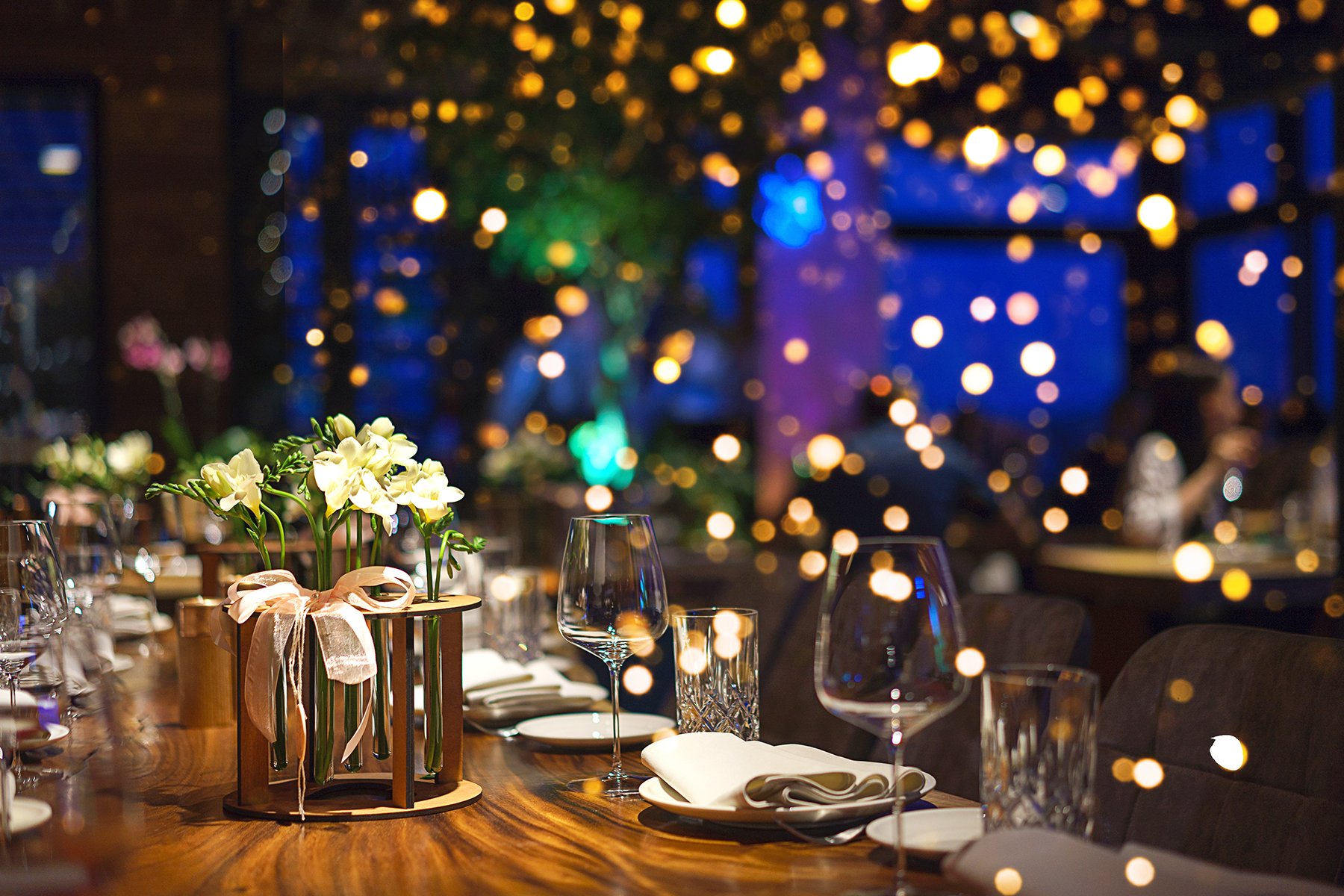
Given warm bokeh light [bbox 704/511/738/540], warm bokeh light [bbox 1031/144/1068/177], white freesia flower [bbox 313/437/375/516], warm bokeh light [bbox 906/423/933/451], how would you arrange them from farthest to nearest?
warm bokeh light [bbox 1031/144/1068/177] → warm bokeh light [bbox 704/511/738/540] → warm bokeh light [bbox 906/423/933/451] → white freesia flower [bbox 313/437/375/516]

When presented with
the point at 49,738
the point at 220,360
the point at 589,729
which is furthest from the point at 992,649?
the point at 220,360

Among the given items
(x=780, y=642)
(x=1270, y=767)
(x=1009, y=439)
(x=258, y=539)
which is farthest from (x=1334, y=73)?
(x=1009, y=439)

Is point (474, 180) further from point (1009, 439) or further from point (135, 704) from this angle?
point (1009, 439)

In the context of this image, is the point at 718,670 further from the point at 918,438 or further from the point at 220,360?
the point at 220,360

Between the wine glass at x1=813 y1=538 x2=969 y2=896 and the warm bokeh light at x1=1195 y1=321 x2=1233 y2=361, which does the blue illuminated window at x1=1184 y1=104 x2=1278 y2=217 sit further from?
the wine glass at x1=813 y1=538 x2=969 y2=896

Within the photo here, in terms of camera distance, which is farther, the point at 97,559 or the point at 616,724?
the point at 97,559

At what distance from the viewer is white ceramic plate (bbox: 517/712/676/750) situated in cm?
142

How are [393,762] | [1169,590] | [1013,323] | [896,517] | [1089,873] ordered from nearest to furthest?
[1089,873], [393,762], [1169,590], [896,517], [1013,323]

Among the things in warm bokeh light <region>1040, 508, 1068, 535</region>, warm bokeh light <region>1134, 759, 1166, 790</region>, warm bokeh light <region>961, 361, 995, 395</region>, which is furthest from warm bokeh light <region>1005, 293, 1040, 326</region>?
warm bokeh light <region>1134, 759, 1166, 790</region>

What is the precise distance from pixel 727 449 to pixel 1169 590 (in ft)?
8.18

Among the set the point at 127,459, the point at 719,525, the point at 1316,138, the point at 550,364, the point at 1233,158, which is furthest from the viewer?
the point at 1233,158

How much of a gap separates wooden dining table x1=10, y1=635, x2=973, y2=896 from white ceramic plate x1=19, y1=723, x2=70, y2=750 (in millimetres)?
131

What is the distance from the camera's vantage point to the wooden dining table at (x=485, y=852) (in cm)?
93

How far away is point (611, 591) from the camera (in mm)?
1224
